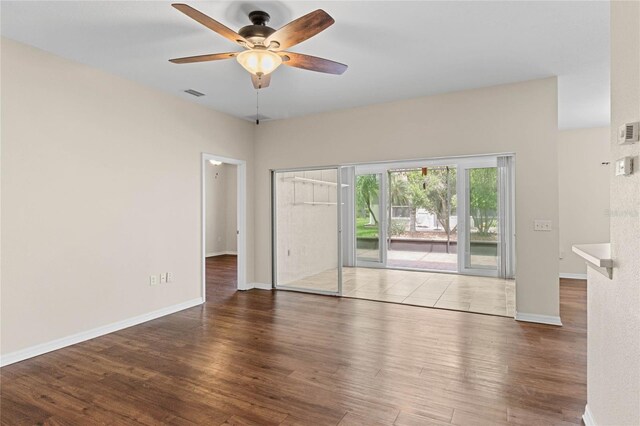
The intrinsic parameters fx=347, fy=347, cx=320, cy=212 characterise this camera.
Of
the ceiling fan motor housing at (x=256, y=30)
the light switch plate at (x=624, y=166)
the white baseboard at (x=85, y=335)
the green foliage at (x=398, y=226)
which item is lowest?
the white baseboard at (x=85, y=335)

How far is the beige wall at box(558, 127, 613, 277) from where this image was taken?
6027 millimetres

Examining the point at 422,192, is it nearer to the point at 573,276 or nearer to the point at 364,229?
the point at 364,229

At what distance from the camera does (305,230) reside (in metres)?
6.11

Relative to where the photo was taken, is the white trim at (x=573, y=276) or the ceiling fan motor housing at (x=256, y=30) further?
the white trim at (x=573, y=276)

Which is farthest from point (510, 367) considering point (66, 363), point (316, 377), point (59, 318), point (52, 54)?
point (52, 54)

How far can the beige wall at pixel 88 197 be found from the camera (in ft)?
9.98

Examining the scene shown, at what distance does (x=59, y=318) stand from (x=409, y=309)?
3847mm

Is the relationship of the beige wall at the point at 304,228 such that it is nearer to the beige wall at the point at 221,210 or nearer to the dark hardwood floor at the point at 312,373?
the dark hardwood floor at the point at 312,373

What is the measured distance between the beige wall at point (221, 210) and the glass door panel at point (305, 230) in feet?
15.0

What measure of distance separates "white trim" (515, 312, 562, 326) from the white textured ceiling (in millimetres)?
2726

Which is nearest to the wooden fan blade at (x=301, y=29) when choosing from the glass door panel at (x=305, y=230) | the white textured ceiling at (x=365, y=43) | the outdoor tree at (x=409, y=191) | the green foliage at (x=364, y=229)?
the white textured ceiling at (x=365, y=43)

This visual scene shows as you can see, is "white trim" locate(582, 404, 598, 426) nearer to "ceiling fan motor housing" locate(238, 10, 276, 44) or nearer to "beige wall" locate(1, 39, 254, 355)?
"ceiling fan motor housing" locate(238, 10, 276, 44)

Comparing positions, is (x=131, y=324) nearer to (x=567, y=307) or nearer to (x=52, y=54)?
(x=52, y=54)

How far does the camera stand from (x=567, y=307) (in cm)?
450
